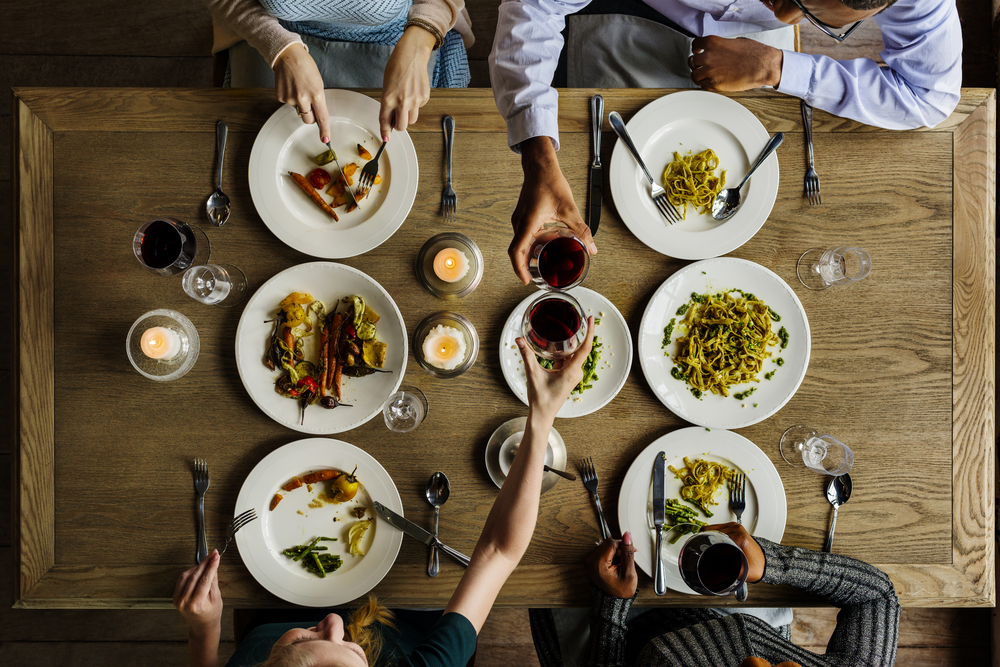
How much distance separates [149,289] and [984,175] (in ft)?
7.22

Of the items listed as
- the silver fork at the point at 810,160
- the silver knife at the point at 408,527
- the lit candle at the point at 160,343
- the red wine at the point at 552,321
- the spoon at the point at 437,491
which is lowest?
the silver knife at the point at 408,527

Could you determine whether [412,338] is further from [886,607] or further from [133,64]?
Result: [133,64]

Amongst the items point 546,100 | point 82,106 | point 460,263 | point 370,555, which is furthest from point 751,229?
point 82,106

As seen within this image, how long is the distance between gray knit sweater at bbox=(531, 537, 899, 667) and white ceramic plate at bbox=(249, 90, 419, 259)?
1.09 meters

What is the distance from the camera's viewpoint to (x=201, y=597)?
4.38 ft

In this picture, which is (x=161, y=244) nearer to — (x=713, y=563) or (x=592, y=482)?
(x=592, y=482)

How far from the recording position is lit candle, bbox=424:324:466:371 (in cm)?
138

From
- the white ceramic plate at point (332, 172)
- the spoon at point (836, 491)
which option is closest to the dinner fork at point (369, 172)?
the white ceramic plate at point (332, 172)

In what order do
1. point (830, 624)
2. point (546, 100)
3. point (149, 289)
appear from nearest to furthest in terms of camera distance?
point (546, 100), point (149, 289), point (830, 624)

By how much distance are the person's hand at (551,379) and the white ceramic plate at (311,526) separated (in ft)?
1.55

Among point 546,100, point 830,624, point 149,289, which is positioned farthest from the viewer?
point 830,624

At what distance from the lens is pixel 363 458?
1390 millimetres

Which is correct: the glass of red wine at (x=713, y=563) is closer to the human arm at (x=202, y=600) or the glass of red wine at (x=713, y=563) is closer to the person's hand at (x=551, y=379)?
the person's hand at (x=551, y=379)

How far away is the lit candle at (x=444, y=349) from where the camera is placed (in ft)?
4.53
